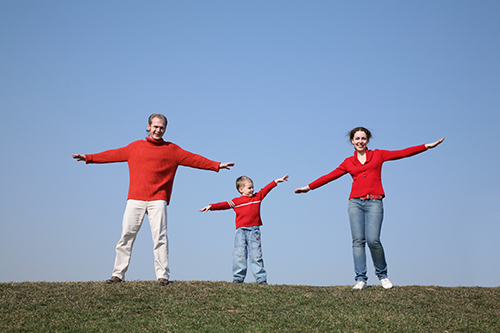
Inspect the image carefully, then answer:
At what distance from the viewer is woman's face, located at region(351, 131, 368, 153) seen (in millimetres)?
10453

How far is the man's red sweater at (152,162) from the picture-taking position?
10.1 meters

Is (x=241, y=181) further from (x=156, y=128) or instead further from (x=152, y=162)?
(x=156, y=128)

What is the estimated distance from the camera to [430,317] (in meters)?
8.77

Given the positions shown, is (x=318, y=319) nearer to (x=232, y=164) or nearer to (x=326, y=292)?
(x=326, y=292)

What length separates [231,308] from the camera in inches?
344

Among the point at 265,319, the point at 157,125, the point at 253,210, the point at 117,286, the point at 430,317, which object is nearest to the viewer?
the point at 265,319

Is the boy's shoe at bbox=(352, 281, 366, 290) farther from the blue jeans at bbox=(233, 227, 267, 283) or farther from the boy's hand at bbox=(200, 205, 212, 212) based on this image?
the boy's hand at bbox=(200, 205, 212, 212)

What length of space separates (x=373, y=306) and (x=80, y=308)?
5039mm

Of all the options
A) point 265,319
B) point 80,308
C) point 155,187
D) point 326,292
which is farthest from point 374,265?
point 80,308

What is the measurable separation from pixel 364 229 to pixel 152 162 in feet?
14.5

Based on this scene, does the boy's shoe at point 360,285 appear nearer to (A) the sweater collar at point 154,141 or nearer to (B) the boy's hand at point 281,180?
(B) the boy's hand at point 281,180

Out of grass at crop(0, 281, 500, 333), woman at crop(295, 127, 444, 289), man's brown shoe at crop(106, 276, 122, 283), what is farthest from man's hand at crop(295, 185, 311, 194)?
man's brown shoe at crop(106, 276, 122, 283)

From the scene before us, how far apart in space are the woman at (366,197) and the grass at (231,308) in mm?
557

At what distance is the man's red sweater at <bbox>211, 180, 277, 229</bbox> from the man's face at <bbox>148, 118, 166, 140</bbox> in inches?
82.5
